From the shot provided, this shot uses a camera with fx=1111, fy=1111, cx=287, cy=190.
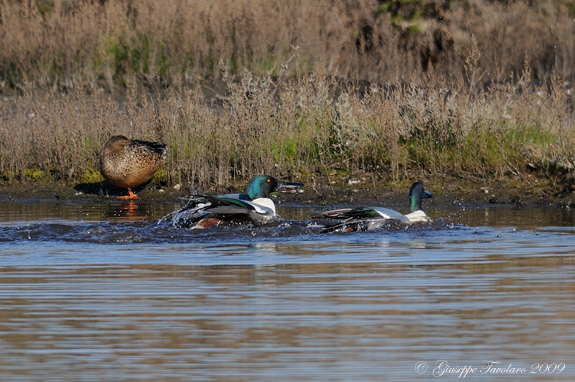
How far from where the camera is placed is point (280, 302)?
22.2 ft

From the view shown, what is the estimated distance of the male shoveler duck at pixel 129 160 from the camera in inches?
592

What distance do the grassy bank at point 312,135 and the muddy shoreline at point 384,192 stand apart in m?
0.20

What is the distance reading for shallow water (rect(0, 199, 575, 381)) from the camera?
17.4ft

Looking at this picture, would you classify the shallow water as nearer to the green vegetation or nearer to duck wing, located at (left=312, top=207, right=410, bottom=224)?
duck wing, located at (left=312, top=207, right=410, bottom=224)

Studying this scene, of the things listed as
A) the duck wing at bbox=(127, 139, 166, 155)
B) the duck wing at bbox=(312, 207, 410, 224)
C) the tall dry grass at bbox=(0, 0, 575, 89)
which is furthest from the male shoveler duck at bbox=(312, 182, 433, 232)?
the tall dry grass at bbox=(0, 0, 575, 89)

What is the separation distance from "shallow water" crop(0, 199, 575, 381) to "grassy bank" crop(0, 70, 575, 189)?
410cm

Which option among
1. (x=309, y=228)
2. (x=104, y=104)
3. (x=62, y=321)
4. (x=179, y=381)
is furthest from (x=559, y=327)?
(x=104, y=104)

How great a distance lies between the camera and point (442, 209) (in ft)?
45.1

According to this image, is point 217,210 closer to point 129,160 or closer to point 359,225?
point 359,225

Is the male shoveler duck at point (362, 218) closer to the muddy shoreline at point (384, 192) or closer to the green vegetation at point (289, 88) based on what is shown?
the muddy shoreline at point (384, 192)

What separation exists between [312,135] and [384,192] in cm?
185

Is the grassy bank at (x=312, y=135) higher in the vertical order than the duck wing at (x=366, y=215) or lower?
higher

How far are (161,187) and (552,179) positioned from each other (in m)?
5.42

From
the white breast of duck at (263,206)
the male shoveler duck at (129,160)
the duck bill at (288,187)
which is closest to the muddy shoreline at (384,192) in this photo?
the male shoveler duck at (129,160)
